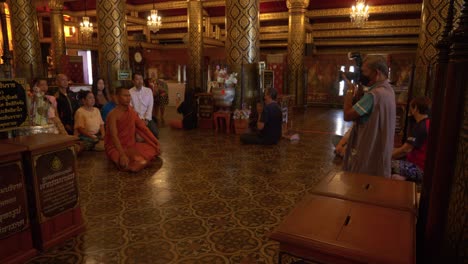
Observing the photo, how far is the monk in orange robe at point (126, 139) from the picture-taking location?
4422mm

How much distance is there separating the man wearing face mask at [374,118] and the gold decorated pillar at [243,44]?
183 inches

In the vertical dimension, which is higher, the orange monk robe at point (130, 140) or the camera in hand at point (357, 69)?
the camera in hand at point (357, 69)

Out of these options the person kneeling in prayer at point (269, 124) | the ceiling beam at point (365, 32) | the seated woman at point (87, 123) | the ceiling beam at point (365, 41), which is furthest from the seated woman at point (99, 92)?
the ceiling beam at point (365, 41)

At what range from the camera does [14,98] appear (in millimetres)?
2471

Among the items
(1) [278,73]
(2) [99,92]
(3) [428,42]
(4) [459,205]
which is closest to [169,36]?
(1) [278,73]

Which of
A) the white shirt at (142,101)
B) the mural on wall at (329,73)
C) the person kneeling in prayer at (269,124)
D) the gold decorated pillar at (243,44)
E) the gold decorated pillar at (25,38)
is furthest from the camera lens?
the mural on wall at (329,73)

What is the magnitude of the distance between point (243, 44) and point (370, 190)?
5875mm

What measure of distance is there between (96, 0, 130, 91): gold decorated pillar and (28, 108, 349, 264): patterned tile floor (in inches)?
67.6

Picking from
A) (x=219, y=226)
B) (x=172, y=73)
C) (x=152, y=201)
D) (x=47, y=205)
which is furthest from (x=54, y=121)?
(x=172, y=73)

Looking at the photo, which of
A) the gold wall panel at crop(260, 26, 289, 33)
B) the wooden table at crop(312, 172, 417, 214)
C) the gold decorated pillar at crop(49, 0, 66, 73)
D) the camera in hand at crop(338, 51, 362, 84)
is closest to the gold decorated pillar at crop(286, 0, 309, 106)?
the gold wall panel at crop(260, 26, 289, 33)

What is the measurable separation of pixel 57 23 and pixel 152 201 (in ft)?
37.2

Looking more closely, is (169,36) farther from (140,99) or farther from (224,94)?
(140,99)

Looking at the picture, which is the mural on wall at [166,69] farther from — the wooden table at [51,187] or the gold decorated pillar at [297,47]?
the wooden table at [51,187]

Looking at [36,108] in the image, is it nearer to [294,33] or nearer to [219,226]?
[219,226]
